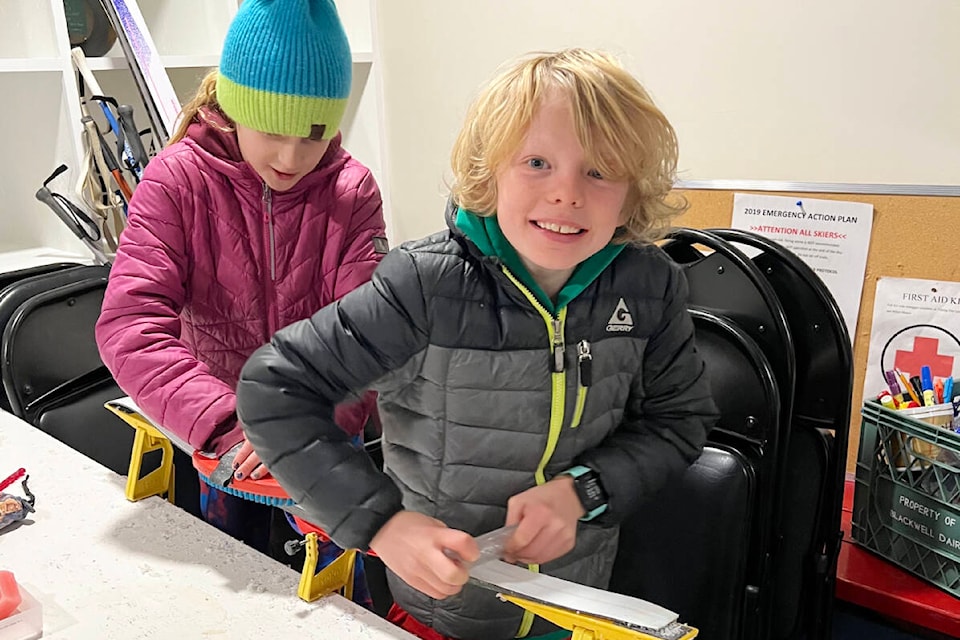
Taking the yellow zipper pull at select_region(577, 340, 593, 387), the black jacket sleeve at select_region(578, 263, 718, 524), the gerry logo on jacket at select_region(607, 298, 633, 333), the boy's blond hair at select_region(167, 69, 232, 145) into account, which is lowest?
the black jacket sleeve at select_region(578, 263, 718, 524)

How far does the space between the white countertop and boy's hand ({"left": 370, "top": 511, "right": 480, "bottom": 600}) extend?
113mm

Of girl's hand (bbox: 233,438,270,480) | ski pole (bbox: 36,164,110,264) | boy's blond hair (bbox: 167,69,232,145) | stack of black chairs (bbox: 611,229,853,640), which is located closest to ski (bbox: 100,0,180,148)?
ski pole (bbox: 36,164,110,264)

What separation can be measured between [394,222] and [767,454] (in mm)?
1484

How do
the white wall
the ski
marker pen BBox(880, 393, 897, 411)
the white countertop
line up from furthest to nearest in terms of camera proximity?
the ski < the white wall < marker pen BBox(880, 393, 897, 411) < the white countertop

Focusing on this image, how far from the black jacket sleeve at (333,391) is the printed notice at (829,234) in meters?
0.97

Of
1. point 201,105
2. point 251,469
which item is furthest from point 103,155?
point 251,469

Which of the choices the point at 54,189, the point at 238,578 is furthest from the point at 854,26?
the point at 54,189

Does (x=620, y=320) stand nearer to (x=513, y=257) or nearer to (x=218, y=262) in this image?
(x=513, y=257)

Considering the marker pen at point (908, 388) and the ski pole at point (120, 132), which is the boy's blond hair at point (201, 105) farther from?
the marker pen at point (908, 388)

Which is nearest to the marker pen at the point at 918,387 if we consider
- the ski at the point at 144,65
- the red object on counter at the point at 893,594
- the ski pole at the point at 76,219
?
the red object on counter at the point at 893,594

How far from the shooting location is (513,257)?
2.72 ft

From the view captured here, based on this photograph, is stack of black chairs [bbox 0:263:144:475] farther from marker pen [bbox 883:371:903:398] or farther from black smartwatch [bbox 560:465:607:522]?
marker pen [bbox 883:371:903:398]

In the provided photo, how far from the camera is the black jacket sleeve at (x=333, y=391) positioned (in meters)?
0.75

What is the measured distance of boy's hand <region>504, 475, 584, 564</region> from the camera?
30.9 inches
